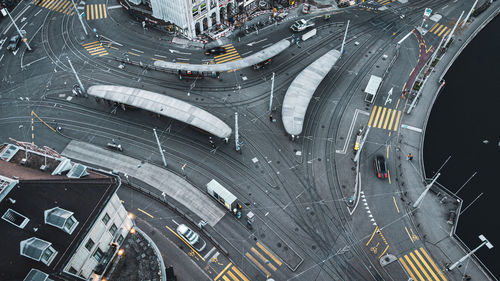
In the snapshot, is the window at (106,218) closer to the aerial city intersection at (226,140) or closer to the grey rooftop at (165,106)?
the aerial city intersection at (226,140)

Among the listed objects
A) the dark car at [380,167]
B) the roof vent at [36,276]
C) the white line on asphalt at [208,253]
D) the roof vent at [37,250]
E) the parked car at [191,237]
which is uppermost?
the dark car at [380,167]

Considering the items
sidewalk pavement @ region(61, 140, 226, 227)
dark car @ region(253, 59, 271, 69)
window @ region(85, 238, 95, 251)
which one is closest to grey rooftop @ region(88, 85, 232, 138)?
sidewalk pavement @ region(61, 140, 226, 227)

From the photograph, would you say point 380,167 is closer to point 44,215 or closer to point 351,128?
point 351,128

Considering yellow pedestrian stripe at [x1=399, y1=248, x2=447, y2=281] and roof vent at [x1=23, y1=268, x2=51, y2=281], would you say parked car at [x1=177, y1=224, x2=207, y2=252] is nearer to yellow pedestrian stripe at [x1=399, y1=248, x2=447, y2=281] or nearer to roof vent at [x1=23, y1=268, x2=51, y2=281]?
roof vent at [x1=23, y1=268, x2=51, y2=281]

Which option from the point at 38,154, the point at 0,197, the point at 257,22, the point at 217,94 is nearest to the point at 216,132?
the point at 217,94

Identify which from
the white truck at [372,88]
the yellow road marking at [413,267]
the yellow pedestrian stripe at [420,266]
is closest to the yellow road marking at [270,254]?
the yellow pedestrian stripe at [420,266]
